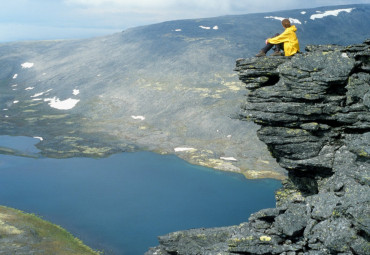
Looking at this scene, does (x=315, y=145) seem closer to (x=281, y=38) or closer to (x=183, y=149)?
(x=281, y=38)

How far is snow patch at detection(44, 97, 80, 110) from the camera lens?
110m

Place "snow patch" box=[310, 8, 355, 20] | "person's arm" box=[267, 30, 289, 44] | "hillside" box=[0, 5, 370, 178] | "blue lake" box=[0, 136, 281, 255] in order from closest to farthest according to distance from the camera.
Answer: "person's arm" box=[267, 30, 289, 44]
"blue lake" box=[0, 136, 281, 255]
"hillside" box=[0, 5, 370, 178]
"snow patch" box=[310, 8, 355, 20]

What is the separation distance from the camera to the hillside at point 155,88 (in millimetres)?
80812

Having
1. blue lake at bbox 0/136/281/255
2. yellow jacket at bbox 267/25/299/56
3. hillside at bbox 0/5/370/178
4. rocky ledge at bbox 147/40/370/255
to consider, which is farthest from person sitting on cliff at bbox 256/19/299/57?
hillside at bbox 0/5/370/178

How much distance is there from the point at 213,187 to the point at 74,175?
92.2 feet

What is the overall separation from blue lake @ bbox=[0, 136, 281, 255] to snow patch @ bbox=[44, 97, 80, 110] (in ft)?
128

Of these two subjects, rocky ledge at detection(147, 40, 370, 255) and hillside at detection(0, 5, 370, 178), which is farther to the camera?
hillside at detection(0, 5, 370, 178)

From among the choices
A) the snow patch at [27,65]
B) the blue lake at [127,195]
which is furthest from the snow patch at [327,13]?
the snow patch at [27,65]

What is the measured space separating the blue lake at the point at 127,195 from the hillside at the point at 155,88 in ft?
18.0

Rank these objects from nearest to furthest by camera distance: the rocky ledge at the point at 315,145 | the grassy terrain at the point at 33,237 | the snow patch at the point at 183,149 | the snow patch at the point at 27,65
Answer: the rocky ledge at the point at 315,145, the grassy terrain at the point at 33,237, the snow patch at the point at 183,149, the snow patch at the point at 27,65

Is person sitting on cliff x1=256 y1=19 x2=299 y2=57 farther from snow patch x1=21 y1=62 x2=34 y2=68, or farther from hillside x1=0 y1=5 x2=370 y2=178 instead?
snow patch x1=21 y1=62 x2=34 y2=68

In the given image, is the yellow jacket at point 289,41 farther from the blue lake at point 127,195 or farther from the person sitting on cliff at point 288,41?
the blue lake at point 127,195

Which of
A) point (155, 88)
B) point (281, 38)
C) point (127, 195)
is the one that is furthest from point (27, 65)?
point (281, 38)

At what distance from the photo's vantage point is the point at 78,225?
48312 millimetres
